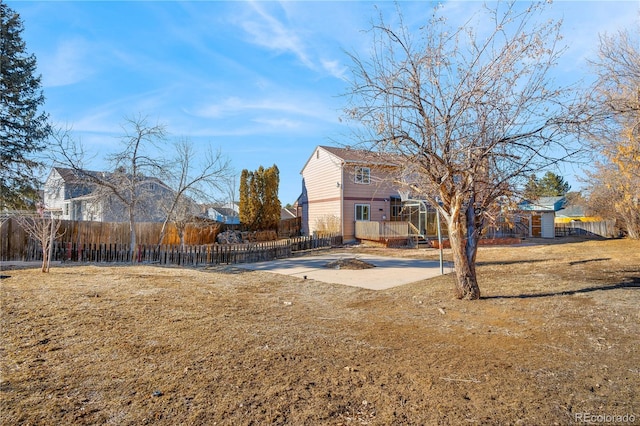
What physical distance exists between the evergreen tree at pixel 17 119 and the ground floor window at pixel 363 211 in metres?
17.9

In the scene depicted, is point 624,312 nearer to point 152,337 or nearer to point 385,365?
point 385,365

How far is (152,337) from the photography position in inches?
187

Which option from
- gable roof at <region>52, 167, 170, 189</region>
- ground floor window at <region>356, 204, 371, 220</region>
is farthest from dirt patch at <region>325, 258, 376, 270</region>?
ground floor window at <region>356, 204, 371, 220</region>

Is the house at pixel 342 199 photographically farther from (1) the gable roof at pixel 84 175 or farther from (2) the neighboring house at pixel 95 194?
(1) the gable roof at pixel 84 175

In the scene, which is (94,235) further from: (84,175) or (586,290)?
(586,290)

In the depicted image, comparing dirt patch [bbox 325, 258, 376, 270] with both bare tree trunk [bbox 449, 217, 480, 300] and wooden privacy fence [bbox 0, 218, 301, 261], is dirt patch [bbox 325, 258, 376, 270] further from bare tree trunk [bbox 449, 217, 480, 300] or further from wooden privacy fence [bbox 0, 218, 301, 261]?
wooden privacy fence [bbox 0, 218, 301, 261]

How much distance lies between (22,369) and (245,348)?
221cm

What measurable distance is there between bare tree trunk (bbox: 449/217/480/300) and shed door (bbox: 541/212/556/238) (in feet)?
99.1

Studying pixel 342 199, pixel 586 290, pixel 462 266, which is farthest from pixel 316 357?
pixel 342 199

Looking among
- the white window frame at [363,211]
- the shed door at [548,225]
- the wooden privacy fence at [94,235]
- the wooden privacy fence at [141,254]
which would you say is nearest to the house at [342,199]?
the white window frame at [363,211]

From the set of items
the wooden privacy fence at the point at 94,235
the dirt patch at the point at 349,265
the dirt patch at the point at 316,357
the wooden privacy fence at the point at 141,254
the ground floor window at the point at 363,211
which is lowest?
the dirt patch at the point at 316,357

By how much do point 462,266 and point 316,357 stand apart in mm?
4106

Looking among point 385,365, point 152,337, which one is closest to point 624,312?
point 385,365

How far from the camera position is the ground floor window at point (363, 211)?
80.9 ft
